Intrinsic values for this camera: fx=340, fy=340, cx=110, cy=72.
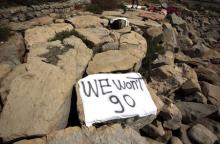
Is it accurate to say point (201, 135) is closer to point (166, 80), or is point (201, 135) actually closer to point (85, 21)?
point (166, 80)

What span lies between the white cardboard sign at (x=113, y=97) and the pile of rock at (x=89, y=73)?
3.9 inches

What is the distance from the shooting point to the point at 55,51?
4809mm

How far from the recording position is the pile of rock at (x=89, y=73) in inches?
145

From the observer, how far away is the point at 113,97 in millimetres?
4230

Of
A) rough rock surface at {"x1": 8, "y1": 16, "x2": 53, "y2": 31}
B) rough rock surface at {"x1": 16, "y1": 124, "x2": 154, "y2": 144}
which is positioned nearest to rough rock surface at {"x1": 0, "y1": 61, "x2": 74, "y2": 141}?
rough rock surface at {"x1": 16, "y1": 124, "x2": 154, "y2": 144}

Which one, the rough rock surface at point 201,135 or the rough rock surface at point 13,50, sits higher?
the rough rock surface at point 13,50

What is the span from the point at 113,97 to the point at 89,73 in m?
0.56

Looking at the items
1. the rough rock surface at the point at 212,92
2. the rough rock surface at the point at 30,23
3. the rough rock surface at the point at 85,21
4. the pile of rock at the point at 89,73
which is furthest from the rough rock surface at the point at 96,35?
the rough rock surface at the point at 212,92

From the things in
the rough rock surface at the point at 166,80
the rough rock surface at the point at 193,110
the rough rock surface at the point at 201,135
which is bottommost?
the rough rock surface at the point at 201,135

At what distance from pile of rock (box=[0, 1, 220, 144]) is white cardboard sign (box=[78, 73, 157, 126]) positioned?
0.33ft

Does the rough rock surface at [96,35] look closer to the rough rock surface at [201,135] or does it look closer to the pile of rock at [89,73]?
the pile of rock at [89,73]

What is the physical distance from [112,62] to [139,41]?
117 centimetres

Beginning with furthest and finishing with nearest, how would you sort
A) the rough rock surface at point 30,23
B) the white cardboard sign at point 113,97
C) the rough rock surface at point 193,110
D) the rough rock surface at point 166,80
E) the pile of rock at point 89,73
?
the rough rock surface at point 30,23, the rough rock surface at point 166,80, the rough rock surface at point 193,110, the white cardboard sign at point 113,97, the pile of rock at point 89,73

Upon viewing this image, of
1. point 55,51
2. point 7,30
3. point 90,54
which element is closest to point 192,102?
point 90,54
